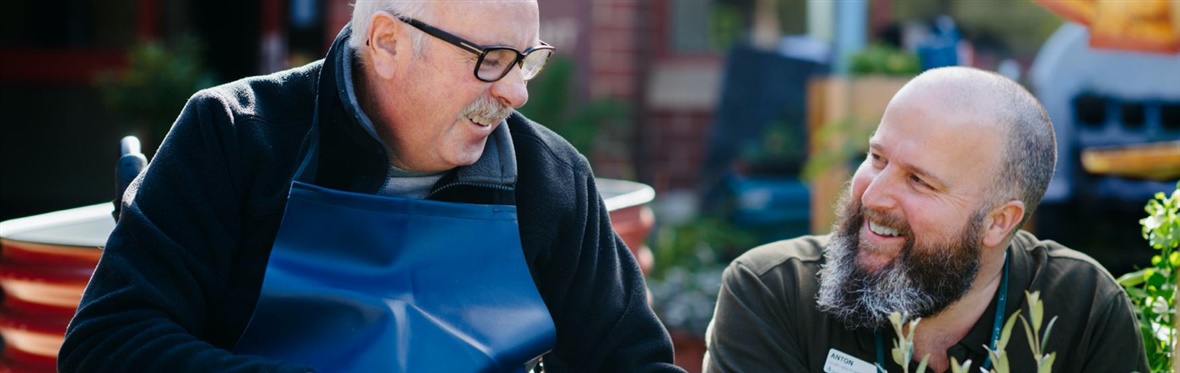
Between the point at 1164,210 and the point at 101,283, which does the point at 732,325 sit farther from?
the point at 101,283

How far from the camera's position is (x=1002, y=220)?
7.65 feet

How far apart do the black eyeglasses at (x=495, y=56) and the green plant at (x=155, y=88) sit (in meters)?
6.96

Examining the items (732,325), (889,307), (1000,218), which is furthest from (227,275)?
(1000,218)

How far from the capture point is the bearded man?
2270 mm

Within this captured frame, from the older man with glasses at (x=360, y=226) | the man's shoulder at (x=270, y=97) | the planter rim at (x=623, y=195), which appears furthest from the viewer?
the planter rim at (x=623, y=195)

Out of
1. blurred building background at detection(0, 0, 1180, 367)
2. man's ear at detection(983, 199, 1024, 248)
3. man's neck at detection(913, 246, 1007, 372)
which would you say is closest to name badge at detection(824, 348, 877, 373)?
man's neck at detection(913, 246, 1007, 372)

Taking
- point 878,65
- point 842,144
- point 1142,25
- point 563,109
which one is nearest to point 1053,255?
point 1142,25

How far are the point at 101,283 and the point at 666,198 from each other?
7.47 metres

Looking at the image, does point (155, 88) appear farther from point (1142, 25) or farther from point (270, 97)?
point (270, 97)

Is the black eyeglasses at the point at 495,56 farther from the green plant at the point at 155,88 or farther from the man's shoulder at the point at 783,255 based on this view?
the green plant at the point at 155,88

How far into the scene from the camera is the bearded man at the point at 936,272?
227cm

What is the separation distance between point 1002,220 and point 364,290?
1176mm

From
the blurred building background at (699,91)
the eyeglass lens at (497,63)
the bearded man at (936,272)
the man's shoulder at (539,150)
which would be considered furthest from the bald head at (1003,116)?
the blurred building background at (699,91)

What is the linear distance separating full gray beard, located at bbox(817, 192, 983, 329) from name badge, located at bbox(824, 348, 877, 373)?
6 centimetres
